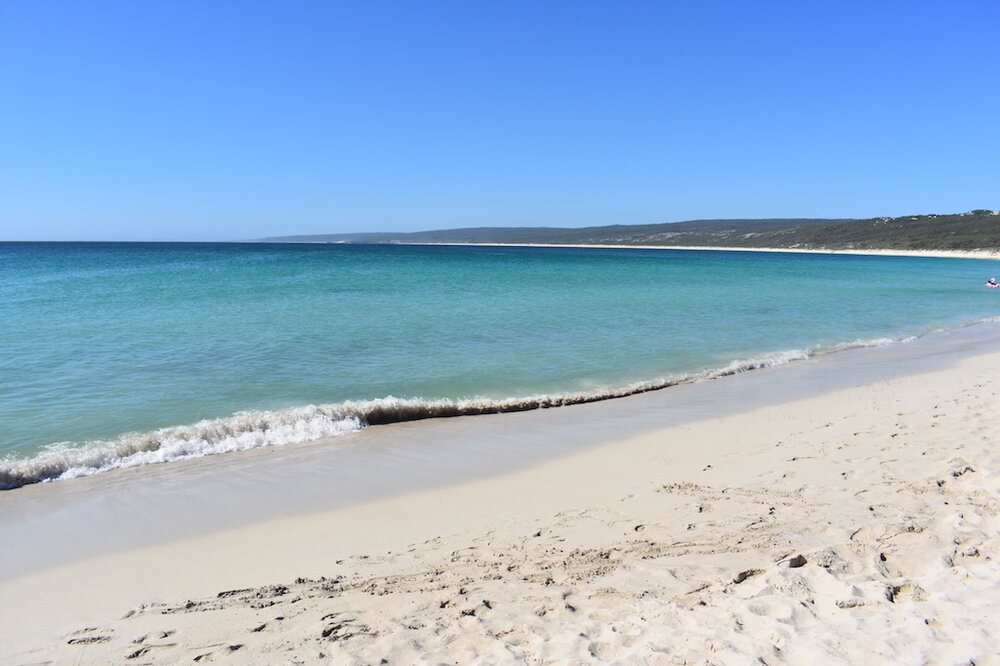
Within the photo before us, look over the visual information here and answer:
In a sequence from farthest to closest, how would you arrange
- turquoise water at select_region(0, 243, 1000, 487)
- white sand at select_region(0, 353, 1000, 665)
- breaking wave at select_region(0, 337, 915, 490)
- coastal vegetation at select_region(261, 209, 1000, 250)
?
1. coastal vegetation at select_region(261, 209, 1000, 250)
2. turquoise water at select_region(0, 243, 1000, 487)
3. breaking wave at select_region(0, 337, 915, 490)
4. white sand at select_region(0, 353, 1000, 665)

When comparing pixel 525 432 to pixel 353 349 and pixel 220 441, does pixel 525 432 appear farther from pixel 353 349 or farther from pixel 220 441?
pixel 353 349

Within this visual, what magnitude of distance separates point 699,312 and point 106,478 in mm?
17944

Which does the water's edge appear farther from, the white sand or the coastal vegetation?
the coastal vegetation

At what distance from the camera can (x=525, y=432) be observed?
7.75 metres

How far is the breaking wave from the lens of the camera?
638cm

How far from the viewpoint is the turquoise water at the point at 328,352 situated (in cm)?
773

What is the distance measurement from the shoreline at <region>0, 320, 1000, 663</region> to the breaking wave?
3.68ft

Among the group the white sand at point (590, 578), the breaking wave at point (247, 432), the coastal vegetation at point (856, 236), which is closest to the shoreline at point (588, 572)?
the white sand at point (590, 578)

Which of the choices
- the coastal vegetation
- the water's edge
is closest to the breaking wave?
the water's edge

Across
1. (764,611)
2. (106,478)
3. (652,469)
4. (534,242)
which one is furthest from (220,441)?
(534,242)

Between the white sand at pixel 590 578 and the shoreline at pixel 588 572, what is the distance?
2 cm

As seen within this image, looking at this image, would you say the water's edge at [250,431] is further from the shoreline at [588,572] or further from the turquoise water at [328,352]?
the shoreline at [588,572]

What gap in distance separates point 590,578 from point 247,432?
5294 millimetres

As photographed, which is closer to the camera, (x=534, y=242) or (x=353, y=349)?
(x=353, y=349)
